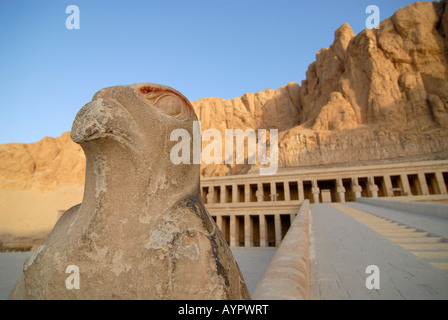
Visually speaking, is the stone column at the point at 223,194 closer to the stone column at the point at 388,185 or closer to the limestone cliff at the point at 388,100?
the limestone cliff at the point at 388,100

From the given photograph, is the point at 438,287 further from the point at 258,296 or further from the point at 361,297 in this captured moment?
the point at 258,296

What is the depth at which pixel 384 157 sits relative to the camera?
1082 inches

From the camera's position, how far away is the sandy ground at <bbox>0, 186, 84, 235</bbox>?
92.8 ft

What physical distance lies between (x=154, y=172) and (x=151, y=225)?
0.40 meters

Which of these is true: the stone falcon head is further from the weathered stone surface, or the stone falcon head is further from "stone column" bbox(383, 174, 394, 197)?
"stone column" bbox(383, 174, 394, 197)

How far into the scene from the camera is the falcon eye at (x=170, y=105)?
2.06 m

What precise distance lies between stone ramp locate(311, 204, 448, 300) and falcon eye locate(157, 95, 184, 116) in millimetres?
2667

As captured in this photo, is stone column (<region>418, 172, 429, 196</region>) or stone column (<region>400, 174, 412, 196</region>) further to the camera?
stone column (<region>400, 174, 412, 196</region>)

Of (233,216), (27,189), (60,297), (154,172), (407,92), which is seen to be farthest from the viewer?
(27,189)

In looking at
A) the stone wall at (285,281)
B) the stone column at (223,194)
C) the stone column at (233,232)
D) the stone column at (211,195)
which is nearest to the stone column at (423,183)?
the stone column at (233,232)

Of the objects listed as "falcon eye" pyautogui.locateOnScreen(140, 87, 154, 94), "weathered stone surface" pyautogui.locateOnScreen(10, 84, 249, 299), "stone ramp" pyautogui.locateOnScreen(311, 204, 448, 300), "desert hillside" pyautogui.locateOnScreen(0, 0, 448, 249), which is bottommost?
"stone ramp" pyautogui.locateOnScreen(311, 204, 448, 300)

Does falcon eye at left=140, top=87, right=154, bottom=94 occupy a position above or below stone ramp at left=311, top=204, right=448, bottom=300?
above

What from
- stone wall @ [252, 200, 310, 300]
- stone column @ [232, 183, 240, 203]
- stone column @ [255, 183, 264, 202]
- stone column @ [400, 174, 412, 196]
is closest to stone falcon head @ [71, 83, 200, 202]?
stone wall @ [252, 200, 310, 300]

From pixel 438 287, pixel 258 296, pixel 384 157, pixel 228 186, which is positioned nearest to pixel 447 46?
pixel 384 157
